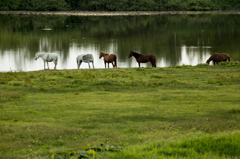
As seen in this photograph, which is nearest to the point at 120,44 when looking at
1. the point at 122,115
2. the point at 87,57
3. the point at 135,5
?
the point at 87,57

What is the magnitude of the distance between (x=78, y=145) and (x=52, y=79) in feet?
40.1

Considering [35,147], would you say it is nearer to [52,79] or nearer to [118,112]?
[118,112]

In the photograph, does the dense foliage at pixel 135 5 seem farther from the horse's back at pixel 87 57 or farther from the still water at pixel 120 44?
the horse's back at pixel 87 57

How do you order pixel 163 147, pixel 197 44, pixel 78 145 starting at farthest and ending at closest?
pixel 197 44
pixel 78 145
pixel 163 147

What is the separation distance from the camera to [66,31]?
6619cm

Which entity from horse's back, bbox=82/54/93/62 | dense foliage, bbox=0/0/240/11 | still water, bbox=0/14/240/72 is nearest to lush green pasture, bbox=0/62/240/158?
horse's back, bbox=82/54/93/62

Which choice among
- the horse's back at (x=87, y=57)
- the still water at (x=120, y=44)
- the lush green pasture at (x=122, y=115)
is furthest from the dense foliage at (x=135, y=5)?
the lush green pasture at (x=122, y=115)

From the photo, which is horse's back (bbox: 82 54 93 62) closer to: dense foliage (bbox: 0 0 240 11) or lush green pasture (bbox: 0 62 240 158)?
lush green pasture (bbox: 0 62 240 158)

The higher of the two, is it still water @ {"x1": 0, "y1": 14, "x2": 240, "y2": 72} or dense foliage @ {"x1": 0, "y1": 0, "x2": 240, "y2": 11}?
dense foliage @ {"x1": 0, "y1": 0, "x2": 240, "y2": 11}

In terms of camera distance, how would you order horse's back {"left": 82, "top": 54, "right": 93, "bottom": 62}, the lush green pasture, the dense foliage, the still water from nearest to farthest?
the lush green pasture, horse's back {"left": 82, "top": 54, "right": 93, "bottom": 62}, the still water, the dense foliage

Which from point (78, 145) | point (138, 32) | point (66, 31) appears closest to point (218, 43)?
point (138, 32)

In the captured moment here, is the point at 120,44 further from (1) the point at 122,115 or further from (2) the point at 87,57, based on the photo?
(1) the point at 122,115

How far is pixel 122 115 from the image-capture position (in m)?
12.9

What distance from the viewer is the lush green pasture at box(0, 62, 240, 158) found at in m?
8.31
